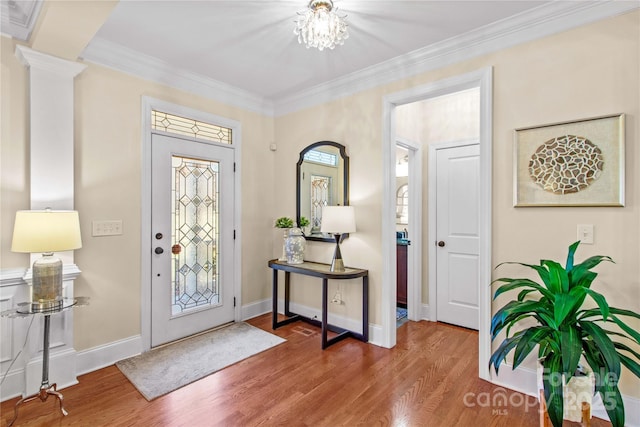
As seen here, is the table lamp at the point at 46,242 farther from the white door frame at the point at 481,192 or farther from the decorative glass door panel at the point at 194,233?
the white door frame at the point at 481,192

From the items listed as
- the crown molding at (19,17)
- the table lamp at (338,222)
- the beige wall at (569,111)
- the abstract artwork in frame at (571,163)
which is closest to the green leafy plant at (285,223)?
the table lamp at (338,222)

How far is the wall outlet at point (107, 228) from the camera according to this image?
8.47ft

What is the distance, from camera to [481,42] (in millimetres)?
2426

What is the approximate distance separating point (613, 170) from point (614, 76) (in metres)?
0.58

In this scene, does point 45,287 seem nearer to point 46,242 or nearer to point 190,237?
point 46,242

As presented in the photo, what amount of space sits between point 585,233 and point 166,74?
3.60 metres

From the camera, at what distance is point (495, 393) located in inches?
89.0

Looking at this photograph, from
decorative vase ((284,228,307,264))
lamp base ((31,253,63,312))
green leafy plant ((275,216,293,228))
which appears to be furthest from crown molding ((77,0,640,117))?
lamp base ((31,253,63,312))

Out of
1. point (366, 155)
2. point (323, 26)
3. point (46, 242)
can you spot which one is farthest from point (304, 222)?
point (46, 242)

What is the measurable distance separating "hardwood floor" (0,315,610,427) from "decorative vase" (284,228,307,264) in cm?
95

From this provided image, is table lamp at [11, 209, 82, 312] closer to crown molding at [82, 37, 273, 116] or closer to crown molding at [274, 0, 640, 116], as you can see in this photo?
crown molding at [82, 37, 273, 116]

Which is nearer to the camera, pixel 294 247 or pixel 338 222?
pixel 338 222

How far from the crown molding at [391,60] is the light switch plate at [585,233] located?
51.7 inches

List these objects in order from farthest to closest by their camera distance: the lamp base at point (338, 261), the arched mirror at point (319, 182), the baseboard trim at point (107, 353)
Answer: the arched mirror at point (319, 182) < the lamp base at point (338, 261) < the baseboard trim at point (107, 353)
